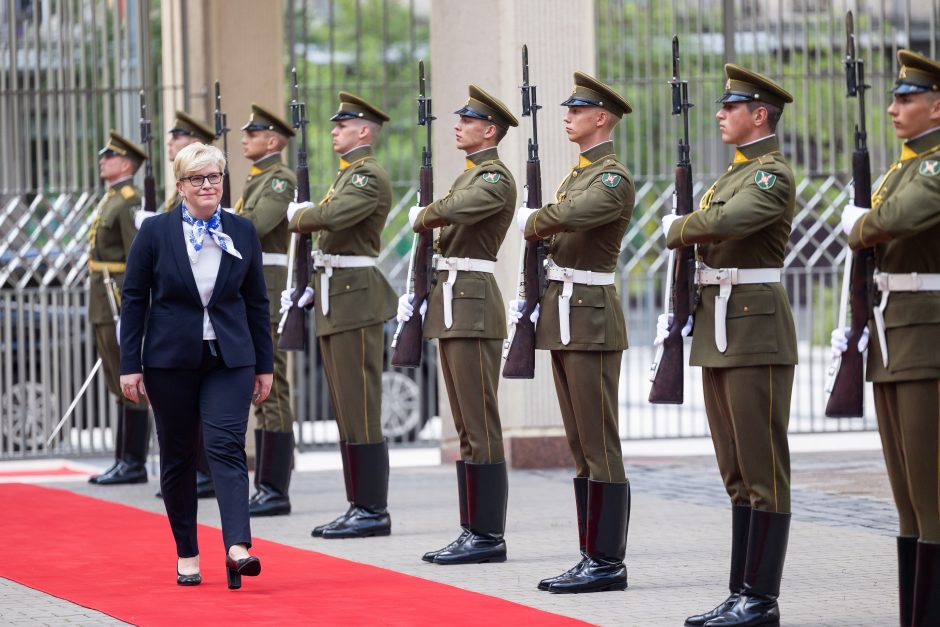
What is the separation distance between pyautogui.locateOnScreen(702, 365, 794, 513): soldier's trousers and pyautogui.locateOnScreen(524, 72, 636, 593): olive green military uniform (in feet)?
2.74

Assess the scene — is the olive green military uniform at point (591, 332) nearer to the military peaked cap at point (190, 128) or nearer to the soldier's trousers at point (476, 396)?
the soldier's trousers at point (476, 396)

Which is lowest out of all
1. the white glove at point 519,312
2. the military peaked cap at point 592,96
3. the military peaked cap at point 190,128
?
the white glove at point 519,312

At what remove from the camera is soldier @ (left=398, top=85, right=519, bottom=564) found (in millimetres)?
7559

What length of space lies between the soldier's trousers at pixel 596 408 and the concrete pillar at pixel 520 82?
4.16 metres

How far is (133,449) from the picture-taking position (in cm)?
1100

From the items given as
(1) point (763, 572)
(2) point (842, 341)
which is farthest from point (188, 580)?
(2) point (842, 341)

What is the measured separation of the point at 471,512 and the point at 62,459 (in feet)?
18.3

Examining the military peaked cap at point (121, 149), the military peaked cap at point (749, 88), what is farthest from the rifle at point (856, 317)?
the military peaked cap at point (121, 149)

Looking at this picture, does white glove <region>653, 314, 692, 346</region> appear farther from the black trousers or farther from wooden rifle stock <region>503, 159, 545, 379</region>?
the black trousers

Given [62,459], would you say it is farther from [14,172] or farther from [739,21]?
[739,21]

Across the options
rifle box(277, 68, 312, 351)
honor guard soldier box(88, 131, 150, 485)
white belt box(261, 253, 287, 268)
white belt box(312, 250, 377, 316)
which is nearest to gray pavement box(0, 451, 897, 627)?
honor guard soldier box(88, 131, 150, 485)

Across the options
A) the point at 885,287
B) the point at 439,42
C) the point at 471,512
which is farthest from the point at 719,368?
the point at 439,42

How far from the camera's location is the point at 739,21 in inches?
493

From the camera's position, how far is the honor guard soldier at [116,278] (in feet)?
35.3
